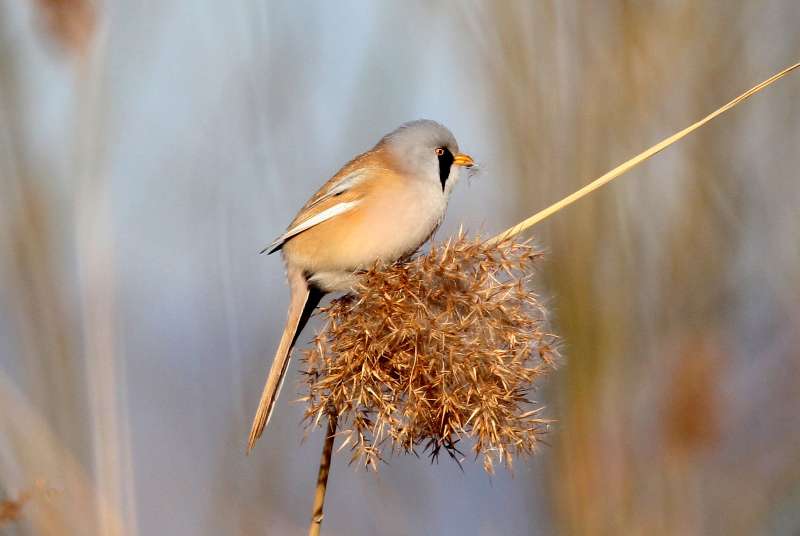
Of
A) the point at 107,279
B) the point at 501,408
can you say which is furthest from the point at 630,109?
the point at 107,279

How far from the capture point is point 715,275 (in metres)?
3.29

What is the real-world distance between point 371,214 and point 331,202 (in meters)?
0.23

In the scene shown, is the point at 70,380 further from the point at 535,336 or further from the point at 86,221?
the point at 535,336

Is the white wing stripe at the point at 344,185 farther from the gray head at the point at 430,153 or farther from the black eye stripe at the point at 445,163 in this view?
the black eye stripe at the point at 445,163

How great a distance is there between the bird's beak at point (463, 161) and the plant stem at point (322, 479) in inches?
62.8

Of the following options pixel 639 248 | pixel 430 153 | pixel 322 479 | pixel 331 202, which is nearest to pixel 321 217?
pixel 331 202

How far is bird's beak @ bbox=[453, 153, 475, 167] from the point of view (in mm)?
3715

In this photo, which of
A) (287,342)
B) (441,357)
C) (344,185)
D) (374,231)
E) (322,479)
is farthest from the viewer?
(344,185)

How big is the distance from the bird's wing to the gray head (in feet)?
0.62

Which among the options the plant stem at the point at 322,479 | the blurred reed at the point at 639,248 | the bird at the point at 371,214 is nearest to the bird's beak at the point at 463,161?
the bird at the point at 371,214

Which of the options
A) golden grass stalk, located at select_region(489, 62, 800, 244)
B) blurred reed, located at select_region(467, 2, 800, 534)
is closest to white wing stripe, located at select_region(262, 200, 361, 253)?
blurred reed, located at select_region(467, 2, 800, 534)

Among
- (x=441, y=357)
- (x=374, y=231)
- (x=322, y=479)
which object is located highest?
(x=374, y=231)

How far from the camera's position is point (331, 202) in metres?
3.78

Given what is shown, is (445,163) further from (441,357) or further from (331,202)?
(441,357)
